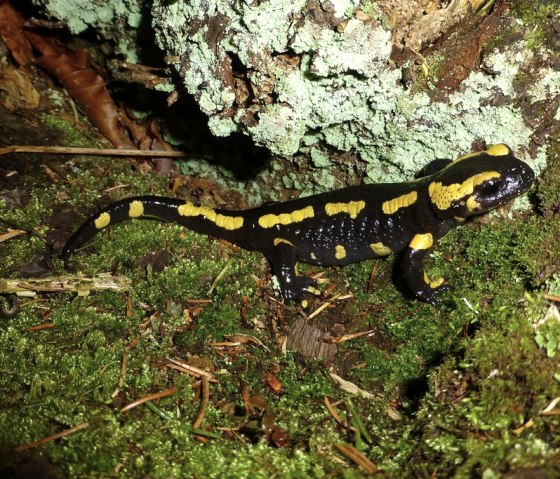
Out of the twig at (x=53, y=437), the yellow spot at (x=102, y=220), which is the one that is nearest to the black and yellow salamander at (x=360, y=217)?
the yellow spot at (x=102, y=220)

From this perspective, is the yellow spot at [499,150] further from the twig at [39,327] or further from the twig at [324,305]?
the twig at [39,327]

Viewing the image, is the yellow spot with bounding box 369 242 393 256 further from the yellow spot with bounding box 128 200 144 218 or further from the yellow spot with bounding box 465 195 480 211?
the yellow spot with bounding box 128 200 144 218

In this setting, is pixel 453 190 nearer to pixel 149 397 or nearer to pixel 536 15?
pixel 536 15

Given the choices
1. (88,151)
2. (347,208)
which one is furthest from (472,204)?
(88,151)

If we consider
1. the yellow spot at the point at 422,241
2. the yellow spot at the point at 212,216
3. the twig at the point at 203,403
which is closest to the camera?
the twig at the point at 203,403

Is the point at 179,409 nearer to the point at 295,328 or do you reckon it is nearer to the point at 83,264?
the point at 295,328

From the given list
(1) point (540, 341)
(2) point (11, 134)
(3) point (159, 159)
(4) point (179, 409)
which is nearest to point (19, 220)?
(2) point (11, 134)
